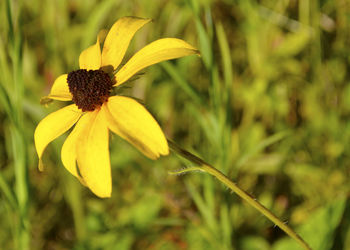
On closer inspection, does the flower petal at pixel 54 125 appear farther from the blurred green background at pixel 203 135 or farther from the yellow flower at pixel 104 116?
the blurred green background at pixel 203 135

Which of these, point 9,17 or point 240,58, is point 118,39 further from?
point 240,58

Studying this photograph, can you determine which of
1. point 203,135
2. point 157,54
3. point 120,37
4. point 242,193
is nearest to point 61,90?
point 120,37

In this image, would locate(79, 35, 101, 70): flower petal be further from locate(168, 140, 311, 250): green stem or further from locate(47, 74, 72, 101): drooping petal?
locate(168, 140, 311, 250): green stem

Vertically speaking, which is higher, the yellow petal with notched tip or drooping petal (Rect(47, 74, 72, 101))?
drooping petal (Rect(47, 74, 72, 101))

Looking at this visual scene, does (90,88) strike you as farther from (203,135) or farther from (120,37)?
(203,135)

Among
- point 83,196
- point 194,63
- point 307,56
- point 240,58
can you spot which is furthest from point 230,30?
point 83,196

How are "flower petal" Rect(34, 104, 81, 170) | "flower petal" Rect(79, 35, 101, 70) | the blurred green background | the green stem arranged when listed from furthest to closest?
the blurred green background → "flower petal" Rect(79, 35, 101, 70) → "flower petal" Rect(34, 104, 81, 170) → the green stem

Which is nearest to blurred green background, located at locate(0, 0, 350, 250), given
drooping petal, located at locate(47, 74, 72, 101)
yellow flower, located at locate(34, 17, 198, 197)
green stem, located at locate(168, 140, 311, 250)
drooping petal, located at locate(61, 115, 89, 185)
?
drooping petal, located at locate(47, 74, 72, 101)
